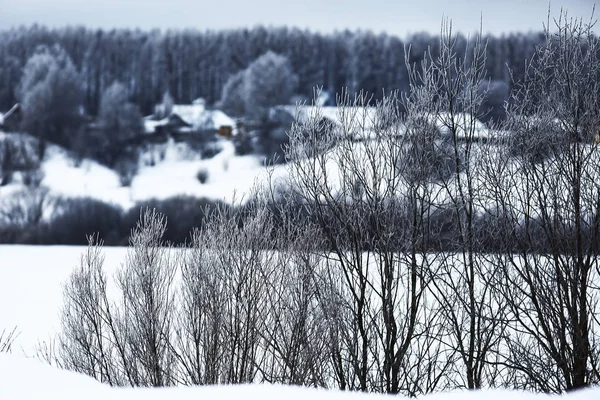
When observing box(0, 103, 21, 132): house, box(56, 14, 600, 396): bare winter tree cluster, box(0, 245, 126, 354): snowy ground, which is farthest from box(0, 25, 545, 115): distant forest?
box(56, 14, 600, 396): bare winter tree cluster

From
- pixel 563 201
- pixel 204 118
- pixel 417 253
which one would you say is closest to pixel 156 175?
pixel 204 118

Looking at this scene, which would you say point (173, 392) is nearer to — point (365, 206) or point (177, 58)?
point (365, 206)

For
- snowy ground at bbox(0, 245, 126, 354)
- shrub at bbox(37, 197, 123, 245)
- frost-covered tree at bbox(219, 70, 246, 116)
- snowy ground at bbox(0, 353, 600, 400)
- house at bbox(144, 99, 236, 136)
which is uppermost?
frost-covered tree at bbox(219, 70, 246, 116)

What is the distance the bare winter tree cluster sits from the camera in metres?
10.3

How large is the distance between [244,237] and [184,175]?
58.4 meters

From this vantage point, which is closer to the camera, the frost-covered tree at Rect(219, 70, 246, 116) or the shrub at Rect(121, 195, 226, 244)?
the shrub at Rect(121, 195, 226, 244)

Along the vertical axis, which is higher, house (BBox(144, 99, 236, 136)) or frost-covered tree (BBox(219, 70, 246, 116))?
frost-covered tree (BBox(219, 70, 246, 116))

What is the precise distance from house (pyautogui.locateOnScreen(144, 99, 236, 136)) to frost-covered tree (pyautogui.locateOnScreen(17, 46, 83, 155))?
35.8ft

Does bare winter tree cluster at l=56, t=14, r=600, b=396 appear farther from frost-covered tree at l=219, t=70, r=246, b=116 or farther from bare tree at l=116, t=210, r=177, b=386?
frost-covered tree at l=219, t=70, r=246, b=116

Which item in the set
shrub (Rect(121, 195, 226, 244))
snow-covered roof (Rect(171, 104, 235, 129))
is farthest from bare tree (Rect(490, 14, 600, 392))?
snow-covered roof (Rect(171, 104, 235, 129))

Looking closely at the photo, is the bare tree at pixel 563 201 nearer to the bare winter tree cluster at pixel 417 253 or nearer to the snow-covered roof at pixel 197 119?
the bare winter tree cluster at pixel 417 253

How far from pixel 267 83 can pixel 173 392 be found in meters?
72.4

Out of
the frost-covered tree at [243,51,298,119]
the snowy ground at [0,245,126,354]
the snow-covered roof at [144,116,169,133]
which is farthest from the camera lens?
the snow-covered roof at [144,116,169,133]

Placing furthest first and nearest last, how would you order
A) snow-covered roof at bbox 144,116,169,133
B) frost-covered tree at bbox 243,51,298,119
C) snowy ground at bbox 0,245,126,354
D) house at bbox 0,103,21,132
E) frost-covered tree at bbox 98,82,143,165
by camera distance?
house at bbox 0,103,21,132, snow-covered roof at bbox 144,116,169,133, frost-covered tree at bbox 98,82,143,165, frost-covered tree at bbox 243,51,298,119, snowy ground at bbox 0,245,126,354
